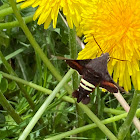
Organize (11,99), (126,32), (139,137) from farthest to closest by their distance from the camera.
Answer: (11,99), (139,137), (126,32)

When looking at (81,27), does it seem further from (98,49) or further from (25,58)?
(25,58)

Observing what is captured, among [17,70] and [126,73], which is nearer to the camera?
[126,73]

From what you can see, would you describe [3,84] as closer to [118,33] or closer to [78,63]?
[78,63]

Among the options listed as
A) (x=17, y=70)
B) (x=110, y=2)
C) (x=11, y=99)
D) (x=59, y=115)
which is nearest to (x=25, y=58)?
(x=17, y=70)

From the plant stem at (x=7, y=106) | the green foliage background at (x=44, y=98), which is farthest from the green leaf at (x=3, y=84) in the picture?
the plant stem at (x=7, y=106)

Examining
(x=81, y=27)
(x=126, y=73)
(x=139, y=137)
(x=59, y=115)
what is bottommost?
(x=139, y=137)

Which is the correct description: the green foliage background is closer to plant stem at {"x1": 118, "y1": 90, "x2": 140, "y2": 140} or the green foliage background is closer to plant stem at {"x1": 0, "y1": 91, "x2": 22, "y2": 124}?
plant stem at {"x1": 0, "y1": 91, "x2": 22, "y2": 124}

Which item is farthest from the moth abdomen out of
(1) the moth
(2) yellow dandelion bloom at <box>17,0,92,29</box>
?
(2) yellow dandelion bloom at <box>17,0,92,29</box>

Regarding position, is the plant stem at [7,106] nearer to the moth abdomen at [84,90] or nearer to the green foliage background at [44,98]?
the green foliage background at [44,98]
